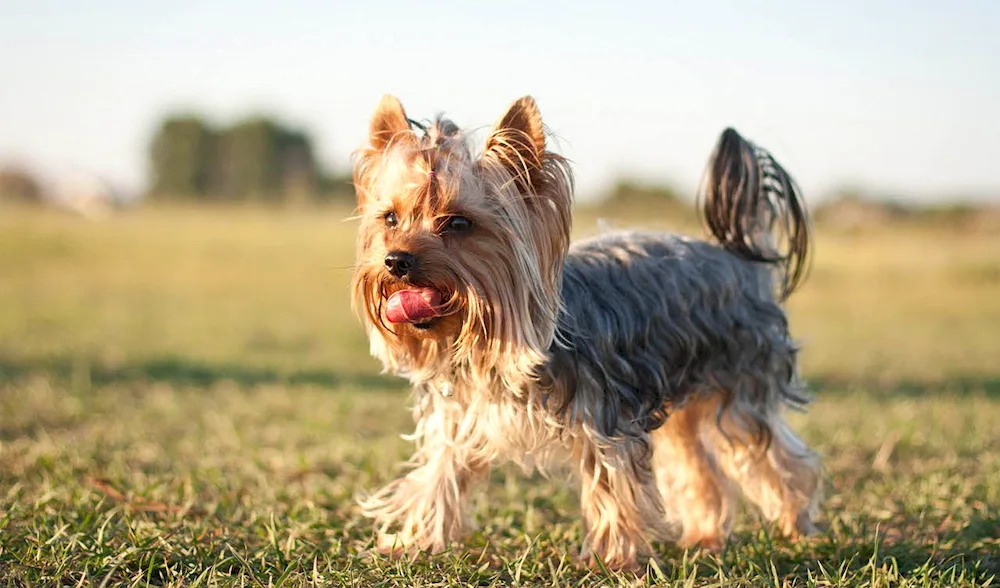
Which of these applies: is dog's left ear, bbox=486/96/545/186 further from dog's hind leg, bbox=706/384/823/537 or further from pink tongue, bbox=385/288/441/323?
dog's hind leg, bbox=706/384/823/537

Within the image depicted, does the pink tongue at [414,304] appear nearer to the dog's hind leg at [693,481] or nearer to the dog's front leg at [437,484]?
the dog's front leg at [437,484]

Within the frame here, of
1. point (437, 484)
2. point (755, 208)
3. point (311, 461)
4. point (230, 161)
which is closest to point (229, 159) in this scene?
point (230, 161)

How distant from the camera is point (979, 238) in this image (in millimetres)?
26391

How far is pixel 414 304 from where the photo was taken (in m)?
3.38

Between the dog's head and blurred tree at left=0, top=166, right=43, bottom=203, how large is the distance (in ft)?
101

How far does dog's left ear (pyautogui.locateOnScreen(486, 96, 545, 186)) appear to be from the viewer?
11.2 ft

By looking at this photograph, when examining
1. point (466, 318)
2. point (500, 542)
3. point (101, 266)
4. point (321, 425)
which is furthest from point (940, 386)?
point (101, 266)

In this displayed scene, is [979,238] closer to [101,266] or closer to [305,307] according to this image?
[305,307]

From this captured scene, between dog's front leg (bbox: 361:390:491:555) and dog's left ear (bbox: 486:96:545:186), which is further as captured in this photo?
dog's front leg (bbox: 361:390:491:555)

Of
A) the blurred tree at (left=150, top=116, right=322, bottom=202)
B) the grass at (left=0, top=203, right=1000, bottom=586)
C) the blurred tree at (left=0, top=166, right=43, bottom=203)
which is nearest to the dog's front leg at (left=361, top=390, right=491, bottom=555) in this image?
the grass at (left=0, top=203, right=1000, bottom=586)

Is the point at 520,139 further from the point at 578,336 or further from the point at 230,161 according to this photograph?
the point at 230,161

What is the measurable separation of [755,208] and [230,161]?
3464 centimetres

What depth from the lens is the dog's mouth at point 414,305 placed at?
11.0 ft

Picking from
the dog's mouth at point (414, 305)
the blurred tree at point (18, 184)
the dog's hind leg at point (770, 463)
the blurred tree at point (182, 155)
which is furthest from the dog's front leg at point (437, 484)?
the blurred tree at point (182, 155)
